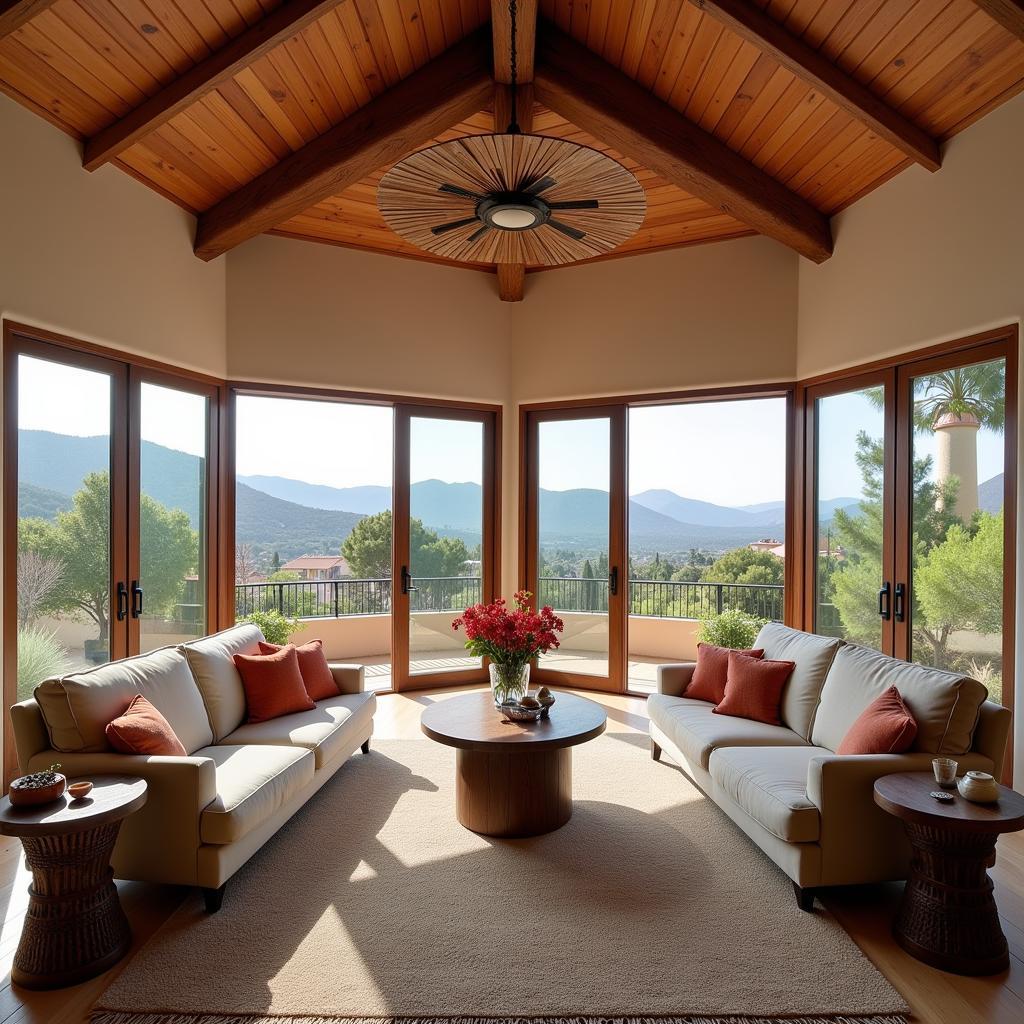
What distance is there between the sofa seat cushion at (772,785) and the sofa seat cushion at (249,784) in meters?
1.88

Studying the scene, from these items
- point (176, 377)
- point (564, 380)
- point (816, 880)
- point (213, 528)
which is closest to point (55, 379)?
point (176, 377)

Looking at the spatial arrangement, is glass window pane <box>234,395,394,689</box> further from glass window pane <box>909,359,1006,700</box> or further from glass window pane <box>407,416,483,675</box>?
glass window pane <box>909,359,1006,700</box>

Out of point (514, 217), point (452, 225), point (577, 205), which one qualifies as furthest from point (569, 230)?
point (452, 225)

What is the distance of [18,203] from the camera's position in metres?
3.69

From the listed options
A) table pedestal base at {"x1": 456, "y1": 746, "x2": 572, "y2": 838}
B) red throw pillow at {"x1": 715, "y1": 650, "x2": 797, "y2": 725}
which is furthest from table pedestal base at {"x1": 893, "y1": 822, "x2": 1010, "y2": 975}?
table pedestal base at {"x1": 456, "y1": 746, "x2": 572, "y2": 838}

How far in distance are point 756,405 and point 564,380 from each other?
1629 mm

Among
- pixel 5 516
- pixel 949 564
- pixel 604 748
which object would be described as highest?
pixel 5 516

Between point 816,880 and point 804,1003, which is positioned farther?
point 816,880

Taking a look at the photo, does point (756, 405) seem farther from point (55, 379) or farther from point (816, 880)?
point (55, 379)

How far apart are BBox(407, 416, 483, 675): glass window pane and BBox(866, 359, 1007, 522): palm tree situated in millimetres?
3509

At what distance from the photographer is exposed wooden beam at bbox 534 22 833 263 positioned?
4227mm

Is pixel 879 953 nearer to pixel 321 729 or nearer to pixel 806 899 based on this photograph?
pixel 806 899

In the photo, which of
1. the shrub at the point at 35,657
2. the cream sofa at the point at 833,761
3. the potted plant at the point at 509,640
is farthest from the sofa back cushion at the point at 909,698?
the shrub at the point at 35,657

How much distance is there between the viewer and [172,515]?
4988 mm
